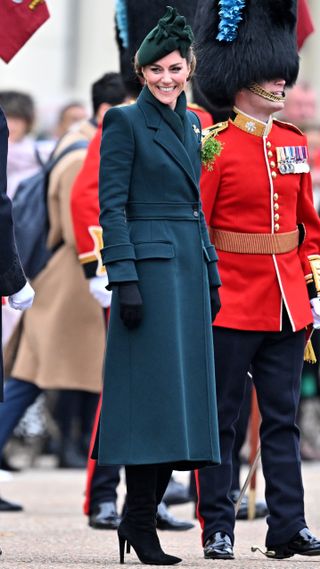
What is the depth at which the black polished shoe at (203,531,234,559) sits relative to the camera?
6.70 m

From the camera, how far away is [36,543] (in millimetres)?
7375

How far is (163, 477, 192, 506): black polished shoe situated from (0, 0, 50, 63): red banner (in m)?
2.28

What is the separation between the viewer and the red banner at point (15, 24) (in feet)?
24.6

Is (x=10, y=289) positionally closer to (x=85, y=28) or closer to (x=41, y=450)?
(x=41, y=450)

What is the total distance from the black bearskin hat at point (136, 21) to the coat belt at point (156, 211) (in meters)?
1.52

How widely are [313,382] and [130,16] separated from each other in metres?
4.91

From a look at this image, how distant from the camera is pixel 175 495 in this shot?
29.1ft

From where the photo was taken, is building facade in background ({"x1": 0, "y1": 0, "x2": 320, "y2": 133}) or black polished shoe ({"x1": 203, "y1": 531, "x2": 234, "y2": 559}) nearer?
black polished shoe ({"x1": 203, "y1": 531, "x2": 234, "y2": 559})

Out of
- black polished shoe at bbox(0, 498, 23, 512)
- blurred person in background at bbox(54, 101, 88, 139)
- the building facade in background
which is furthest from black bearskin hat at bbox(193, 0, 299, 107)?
the building facade in background

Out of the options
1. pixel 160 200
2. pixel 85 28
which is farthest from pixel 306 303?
pixel 85 28

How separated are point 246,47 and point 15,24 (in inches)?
41.8

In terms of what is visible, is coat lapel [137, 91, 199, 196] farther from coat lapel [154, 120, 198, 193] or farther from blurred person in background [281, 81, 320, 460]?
blurred person in background [281, 81, 320, 460]

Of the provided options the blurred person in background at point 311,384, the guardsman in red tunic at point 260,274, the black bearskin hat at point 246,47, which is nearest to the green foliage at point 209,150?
the guardsman in red tunic at point 260,274

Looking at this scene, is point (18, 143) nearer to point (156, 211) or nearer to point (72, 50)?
point (156, 211)
